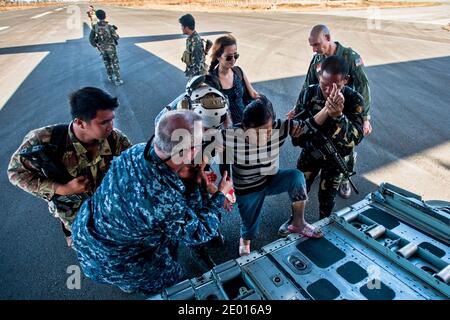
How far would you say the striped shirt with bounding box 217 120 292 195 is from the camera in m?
2.35

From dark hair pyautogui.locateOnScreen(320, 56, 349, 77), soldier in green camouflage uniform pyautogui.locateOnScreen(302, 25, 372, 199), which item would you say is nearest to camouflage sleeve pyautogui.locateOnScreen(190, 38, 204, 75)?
soldier in green camouflage uniform pyautogui.locateOnScreen(302, 25, 372, 199)

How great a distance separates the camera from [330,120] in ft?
8.16

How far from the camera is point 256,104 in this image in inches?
87.0

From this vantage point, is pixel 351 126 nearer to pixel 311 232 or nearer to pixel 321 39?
pixel 311 232

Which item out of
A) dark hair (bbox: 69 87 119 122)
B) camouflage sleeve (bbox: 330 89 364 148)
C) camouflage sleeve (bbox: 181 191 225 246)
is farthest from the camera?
camouflage sleeve (bbox: 330 89 364 148)

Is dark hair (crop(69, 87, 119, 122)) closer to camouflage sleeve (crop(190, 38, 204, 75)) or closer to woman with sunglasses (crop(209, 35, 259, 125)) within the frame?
woman with sunglasses (crop(209, 35, 259, 125))

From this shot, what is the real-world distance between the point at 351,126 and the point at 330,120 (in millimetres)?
191

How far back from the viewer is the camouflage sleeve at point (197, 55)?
5.65m

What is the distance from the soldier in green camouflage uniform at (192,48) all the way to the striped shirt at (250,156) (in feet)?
11.5

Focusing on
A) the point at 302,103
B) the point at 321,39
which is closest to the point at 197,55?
the point at 321,39

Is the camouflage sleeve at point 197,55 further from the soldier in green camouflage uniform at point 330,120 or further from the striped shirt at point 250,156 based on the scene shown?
the striped shirt at point 250,156

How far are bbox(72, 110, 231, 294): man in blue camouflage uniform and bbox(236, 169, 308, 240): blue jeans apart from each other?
23.2 inches

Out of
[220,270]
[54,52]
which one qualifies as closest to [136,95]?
[220,270]
